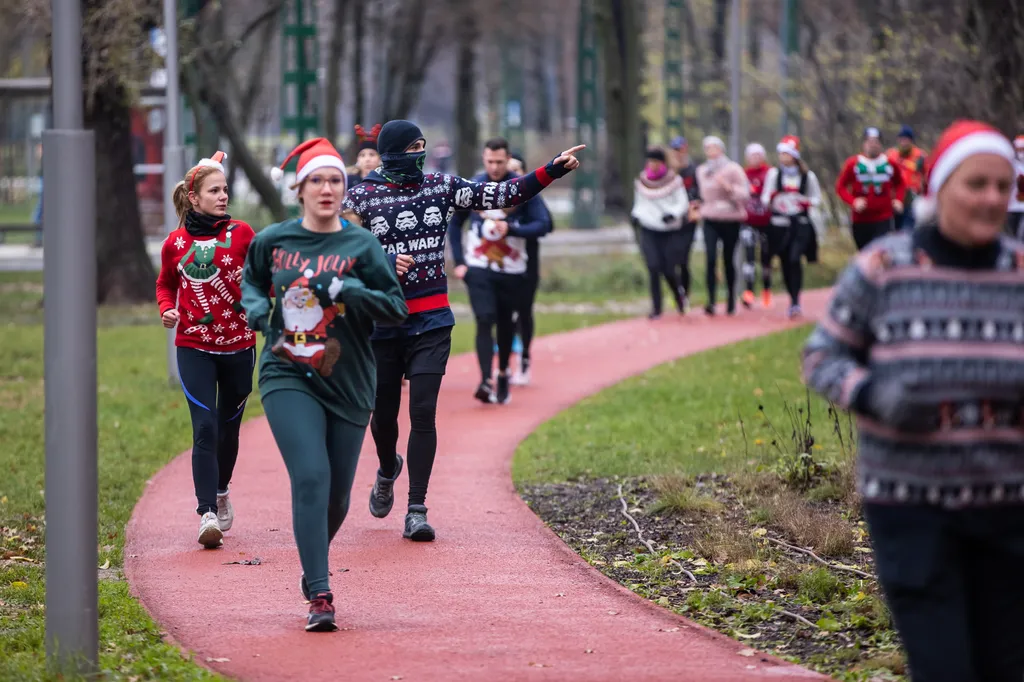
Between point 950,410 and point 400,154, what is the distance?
433cm

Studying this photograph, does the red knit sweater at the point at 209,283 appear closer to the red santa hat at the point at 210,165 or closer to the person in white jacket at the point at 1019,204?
the red santa hat at the point at 210,165

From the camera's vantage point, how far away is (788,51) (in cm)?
3338

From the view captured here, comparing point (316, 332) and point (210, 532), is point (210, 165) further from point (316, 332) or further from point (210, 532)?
point (316, 332)

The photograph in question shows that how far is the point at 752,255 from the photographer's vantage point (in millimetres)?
20672

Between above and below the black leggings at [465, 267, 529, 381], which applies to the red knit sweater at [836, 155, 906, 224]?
above

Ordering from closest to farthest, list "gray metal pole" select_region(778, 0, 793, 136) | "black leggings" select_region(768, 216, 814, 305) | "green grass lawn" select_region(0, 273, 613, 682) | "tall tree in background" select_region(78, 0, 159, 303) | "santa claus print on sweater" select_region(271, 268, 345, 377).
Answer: "green grass lawn" select_region(0, 273, 613, 682), "santa claus print on sweater" select_region(271, 268, 345, 377), "black leggings" select_region(768, 216, 814, 305), "tall tree in background" select_region(78, 0, 159, 303), "gray metal pole" select_region(778, 0, 793, 136)

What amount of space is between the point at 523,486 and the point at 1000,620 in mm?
5731

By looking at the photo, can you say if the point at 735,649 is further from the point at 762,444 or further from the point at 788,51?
the point at 788,51

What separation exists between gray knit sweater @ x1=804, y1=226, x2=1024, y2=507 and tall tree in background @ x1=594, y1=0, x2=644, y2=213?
2802 cm

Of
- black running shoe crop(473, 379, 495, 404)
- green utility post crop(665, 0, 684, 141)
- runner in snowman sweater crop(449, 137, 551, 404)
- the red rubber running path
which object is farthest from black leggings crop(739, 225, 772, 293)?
green utility post crop(665, 0, 684, 141)

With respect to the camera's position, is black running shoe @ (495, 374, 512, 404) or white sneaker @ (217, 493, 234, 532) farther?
black running shoe @ (495, 374, 512, 404)

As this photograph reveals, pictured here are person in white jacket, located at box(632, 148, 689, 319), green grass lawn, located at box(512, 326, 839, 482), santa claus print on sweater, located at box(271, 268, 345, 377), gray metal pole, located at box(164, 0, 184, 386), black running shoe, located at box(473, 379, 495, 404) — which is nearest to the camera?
santa claus print on sweater, located at box(271, 268, 345, 377)

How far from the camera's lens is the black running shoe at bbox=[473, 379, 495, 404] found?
12495 mm

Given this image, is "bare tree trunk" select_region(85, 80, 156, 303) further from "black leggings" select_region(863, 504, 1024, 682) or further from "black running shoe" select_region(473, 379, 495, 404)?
"black leggings" select_region(863, 504, 1024, 682)
